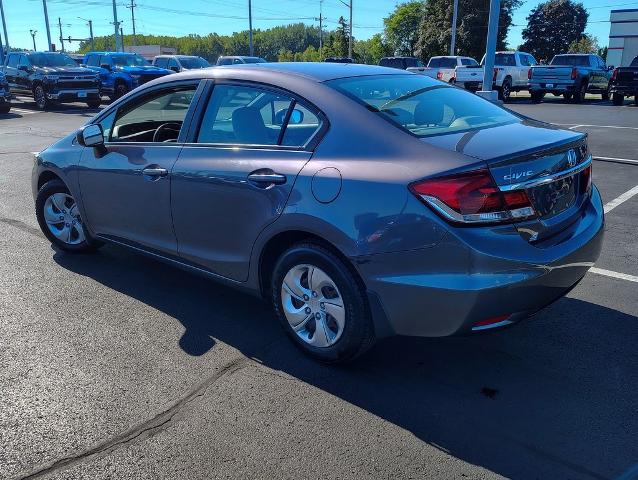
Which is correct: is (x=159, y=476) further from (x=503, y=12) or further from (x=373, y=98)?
(x=503, y=12)

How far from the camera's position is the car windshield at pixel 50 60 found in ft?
71.6

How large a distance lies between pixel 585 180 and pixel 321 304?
68.9 inches

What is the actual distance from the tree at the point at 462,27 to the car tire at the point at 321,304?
52232 millimetres

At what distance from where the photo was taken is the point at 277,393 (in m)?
3.24

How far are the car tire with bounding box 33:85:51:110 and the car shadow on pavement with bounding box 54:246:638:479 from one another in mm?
19370

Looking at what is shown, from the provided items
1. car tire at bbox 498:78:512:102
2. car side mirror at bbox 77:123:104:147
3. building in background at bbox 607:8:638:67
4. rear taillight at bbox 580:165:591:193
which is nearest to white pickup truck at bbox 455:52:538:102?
car tire at bbox 498:78:512:102

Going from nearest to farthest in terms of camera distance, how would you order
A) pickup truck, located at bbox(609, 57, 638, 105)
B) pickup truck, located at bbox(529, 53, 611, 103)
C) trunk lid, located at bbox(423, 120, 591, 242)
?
1. trunk lid, located at bbox(423, 120, 591, 242)
2. pickup truck, located at bbox(609, 57, 638, 105)
3. pickup truck, located at bbox(529, 53, 611, 103)

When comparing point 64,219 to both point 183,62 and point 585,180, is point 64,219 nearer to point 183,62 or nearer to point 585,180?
point 585,180

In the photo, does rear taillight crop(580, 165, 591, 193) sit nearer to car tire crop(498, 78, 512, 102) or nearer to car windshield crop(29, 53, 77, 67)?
car windshield crop(29, 53, 77, 67)

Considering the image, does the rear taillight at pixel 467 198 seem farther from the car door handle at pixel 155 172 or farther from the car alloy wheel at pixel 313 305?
the car door handle at pixel 155 172

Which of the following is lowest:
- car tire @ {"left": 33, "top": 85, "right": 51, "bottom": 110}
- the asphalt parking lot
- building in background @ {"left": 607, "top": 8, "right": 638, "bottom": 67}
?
the asphalt parking lot

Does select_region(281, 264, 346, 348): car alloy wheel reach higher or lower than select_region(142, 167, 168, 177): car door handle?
lower

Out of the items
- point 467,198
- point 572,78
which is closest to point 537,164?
point 467,198

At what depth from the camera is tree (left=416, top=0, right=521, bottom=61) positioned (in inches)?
2035
